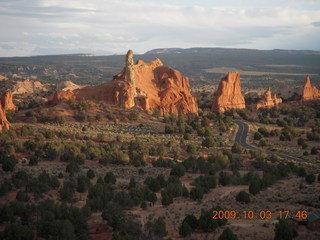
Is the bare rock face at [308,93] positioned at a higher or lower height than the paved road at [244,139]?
higher

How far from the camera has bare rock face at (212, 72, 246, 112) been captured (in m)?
80.2

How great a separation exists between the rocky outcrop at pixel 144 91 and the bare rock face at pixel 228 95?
10165 millimetres

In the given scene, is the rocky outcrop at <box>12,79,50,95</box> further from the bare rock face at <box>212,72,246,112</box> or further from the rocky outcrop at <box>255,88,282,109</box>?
the rocky outcrop at <box>255,88,282,109</box>

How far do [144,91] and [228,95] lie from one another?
23.1 meters

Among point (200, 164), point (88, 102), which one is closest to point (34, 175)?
point (200, 164)

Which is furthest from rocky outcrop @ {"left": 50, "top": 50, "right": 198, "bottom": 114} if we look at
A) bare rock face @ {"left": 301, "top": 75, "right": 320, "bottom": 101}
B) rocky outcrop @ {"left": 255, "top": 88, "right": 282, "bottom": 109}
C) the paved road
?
bare rock face @ {"left": 301, "top": 75, "right": 320, "bottom": 101}

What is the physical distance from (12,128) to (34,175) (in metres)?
18.8
